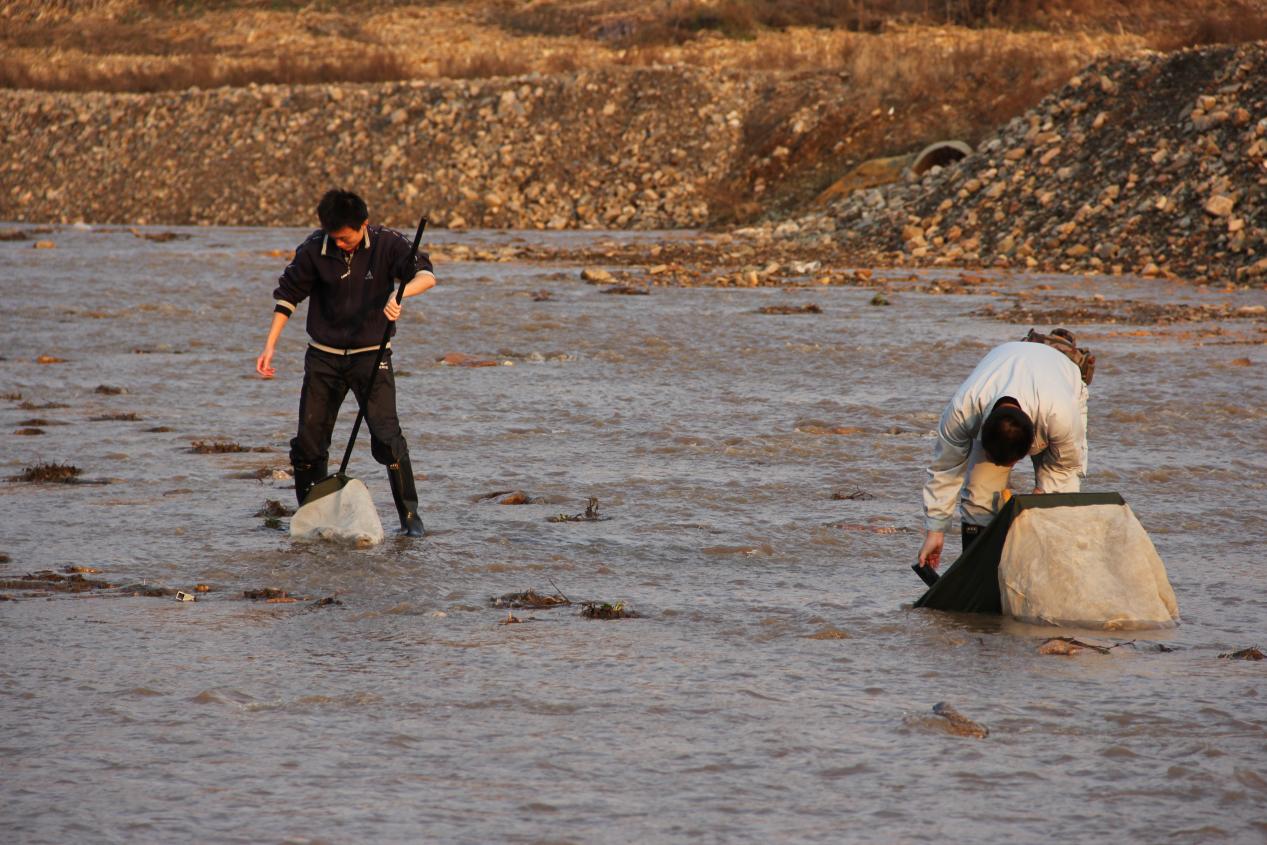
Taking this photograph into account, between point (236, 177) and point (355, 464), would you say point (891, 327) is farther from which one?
point (236, 177)

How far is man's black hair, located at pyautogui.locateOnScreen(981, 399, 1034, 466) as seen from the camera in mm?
5230

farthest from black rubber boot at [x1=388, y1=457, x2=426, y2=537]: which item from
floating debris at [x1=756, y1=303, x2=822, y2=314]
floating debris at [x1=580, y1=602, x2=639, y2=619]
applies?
floating debris at [x1=756, y1=303, x2=822, y2=314]

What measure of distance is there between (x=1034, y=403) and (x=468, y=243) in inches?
967

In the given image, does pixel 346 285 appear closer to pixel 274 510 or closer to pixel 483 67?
pixel 274 510

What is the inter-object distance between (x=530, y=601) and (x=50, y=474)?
11.7 ft

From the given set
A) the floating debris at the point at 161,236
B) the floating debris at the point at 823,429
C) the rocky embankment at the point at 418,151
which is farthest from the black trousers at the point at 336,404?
the rocky embankment at the point at 418,151

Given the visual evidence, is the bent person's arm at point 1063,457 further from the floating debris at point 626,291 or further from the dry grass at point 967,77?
the dry grass at point 967,77

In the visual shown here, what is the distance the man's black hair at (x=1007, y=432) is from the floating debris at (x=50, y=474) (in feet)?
16.4

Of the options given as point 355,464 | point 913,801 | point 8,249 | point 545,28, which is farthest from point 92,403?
point 545,28

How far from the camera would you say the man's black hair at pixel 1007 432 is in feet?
17.2

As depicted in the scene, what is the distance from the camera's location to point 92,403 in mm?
11109

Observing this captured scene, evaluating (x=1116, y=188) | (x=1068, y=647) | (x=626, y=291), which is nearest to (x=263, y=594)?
(x=1068, y=647)

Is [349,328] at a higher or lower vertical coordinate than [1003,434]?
higher

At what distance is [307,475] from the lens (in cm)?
723
